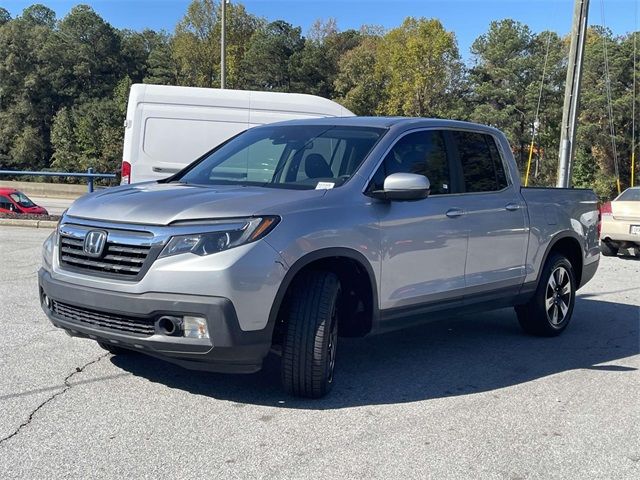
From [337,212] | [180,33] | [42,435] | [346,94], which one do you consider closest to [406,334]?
[337,212]

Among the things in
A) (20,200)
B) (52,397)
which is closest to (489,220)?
(52,397)

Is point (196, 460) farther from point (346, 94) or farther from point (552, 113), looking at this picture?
point (346, 94)

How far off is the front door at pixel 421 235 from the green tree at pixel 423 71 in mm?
45457

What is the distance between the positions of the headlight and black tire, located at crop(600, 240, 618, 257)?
10.9m

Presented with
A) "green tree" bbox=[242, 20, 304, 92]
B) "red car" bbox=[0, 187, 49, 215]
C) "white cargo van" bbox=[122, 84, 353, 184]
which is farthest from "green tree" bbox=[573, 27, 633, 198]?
"white cargo van" bbox=[122, 84, 353, 184]

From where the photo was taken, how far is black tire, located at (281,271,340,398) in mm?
4059

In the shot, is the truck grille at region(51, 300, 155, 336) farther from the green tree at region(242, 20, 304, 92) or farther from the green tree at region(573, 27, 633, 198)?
the green tree at region(242, 20, 304, 92)

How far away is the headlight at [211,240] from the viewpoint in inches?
148

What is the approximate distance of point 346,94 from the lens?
178 ft

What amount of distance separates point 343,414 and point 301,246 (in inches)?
40.8

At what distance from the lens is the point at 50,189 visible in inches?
1495

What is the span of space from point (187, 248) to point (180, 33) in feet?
181

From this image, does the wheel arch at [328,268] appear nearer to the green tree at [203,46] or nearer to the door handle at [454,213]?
the door handle at [454,213]

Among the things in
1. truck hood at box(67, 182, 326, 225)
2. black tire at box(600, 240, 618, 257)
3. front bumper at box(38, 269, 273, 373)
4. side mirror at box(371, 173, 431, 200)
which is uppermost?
side mirror at box(371, 173, 431, 200)
